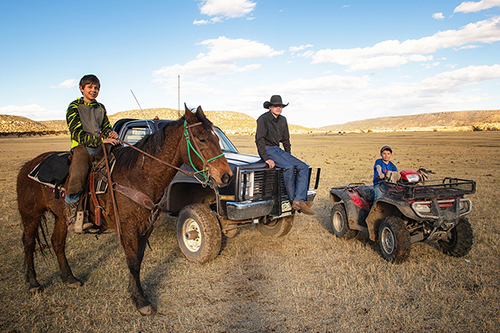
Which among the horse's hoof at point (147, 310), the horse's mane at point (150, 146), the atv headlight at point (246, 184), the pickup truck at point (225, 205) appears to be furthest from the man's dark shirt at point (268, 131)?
the horse's hoof at point (147, 310)

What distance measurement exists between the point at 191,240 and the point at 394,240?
11.3 ft

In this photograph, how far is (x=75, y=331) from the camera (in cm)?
346

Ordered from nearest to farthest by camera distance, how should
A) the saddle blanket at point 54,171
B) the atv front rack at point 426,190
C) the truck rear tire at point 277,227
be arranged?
the saddle blanket at point 54,171, the atv front rack at point 426,190, the truck rear tire at point 277,227

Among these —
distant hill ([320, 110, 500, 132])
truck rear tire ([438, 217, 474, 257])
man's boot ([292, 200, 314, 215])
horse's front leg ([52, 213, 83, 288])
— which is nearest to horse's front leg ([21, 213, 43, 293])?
horse's front leg ([52, 213, 83, 288])

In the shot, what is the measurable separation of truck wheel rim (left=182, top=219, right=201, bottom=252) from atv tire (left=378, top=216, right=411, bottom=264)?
3.20 meters

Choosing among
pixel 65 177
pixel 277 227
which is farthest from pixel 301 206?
pixel 65 177

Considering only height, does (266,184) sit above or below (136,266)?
above

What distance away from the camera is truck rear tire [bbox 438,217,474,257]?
513 cm

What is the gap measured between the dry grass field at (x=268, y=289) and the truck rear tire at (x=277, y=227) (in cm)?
21

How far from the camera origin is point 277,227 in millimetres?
6391

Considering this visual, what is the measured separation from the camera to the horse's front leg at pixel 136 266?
371 cm

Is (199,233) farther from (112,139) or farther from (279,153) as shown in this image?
(112,139)

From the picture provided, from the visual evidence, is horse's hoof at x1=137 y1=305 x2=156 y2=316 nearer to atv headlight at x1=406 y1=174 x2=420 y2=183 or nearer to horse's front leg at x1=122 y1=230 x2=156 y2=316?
horse's front leg at x1=122 y1=230 x2=156 y2=316

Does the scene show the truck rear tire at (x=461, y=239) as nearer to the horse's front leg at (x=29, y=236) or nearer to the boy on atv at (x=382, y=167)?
the boy on atv at (x=382, y=167)
